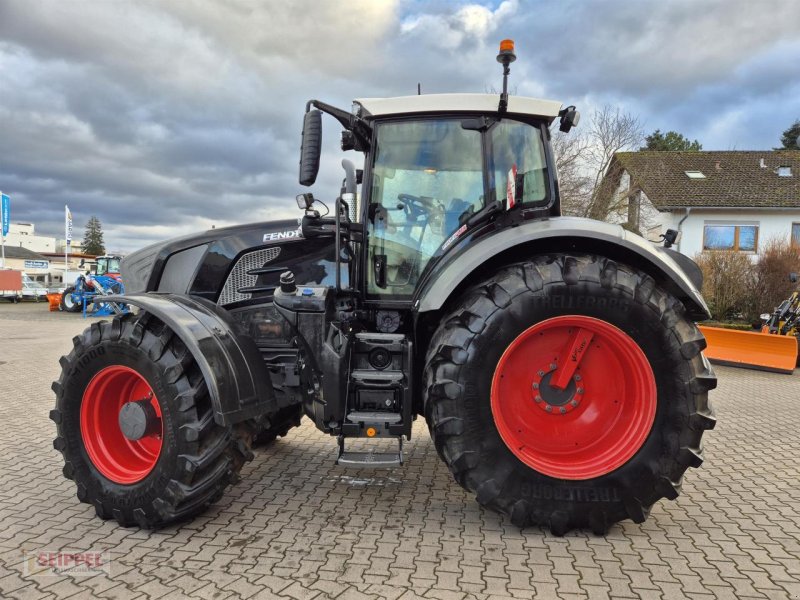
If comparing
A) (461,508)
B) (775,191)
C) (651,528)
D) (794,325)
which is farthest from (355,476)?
(775,191)

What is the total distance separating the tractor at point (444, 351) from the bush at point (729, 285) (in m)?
13.3

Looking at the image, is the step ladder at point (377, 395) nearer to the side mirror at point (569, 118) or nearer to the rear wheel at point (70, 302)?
the side mirror at point (569, 118)

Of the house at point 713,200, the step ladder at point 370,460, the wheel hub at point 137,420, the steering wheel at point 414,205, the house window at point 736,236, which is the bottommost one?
the step ladder at point 370,460

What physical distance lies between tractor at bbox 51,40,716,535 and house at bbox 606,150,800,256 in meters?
19.1

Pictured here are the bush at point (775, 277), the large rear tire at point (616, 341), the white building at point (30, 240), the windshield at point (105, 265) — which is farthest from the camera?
the white building at point (30, 240)

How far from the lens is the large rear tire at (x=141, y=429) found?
115 inches

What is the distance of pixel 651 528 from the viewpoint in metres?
3.09

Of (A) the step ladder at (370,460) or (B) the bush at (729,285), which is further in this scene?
(B) the bush at (729,285)

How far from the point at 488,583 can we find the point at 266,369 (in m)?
1.69

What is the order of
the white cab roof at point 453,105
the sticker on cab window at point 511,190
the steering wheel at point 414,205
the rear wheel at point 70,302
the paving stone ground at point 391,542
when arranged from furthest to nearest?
the rear wheel at point 70,302, the steering wheel at point 414,205, the white cab roof at point 453,105, the sticker on cab window at point 511,190, the paving stone ground at point 391,542

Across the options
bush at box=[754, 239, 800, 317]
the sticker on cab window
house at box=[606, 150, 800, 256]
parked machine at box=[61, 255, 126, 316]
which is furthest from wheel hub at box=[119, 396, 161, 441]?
house at box=[606, 150, 800, 256]

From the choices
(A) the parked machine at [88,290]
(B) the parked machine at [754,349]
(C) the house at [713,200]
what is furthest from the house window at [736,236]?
(A) the parked machine at [88,290]

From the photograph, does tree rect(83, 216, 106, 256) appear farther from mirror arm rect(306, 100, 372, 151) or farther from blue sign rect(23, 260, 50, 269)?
mirror arm rect(306, 100, 372, 151)

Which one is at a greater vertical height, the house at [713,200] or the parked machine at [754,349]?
the house at [713,200]
